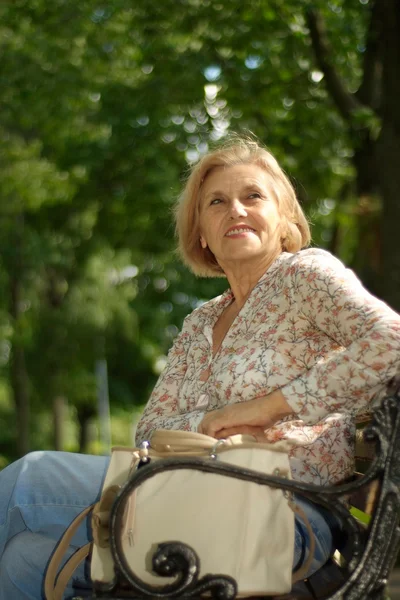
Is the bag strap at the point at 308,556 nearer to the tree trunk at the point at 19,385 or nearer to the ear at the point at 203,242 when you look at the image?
the ear at the point at 203,242

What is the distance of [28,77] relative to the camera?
35.9 ft

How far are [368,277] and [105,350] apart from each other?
14.6m

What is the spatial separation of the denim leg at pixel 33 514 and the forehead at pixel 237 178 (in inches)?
47.3

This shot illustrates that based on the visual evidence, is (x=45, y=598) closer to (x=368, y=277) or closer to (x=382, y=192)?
(x=382, y=192)

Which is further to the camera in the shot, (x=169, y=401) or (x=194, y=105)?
(x=194, y=105)

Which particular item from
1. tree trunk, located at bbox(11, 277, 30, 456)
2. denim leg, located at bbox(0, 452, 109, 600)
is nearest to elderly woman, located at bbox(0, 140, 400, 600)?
denim leg, located at bbox(0, 452, 109, 600)

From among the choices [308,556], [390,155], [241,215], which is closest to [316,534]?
[308,556]

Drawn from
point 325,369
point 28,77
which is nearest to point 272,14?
point 28,77

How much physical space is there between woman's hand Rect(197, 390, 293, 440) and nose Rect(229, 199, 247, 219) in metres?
0.77

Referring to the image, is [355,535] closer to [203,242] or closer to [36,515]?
[36,515]

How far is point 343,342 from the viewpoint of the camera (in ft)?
8.23

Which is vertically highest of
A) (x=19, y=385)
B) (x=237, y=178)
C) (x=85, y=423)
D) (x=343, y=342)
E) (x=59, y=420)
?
(x=237, y=178)

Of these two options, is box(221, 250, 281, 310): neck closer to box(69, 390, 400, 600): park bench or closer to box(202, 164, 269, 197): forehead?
box(202, 164, 269, 197): forehead

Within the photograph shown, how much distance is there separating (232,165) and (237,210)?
0.75 feet
